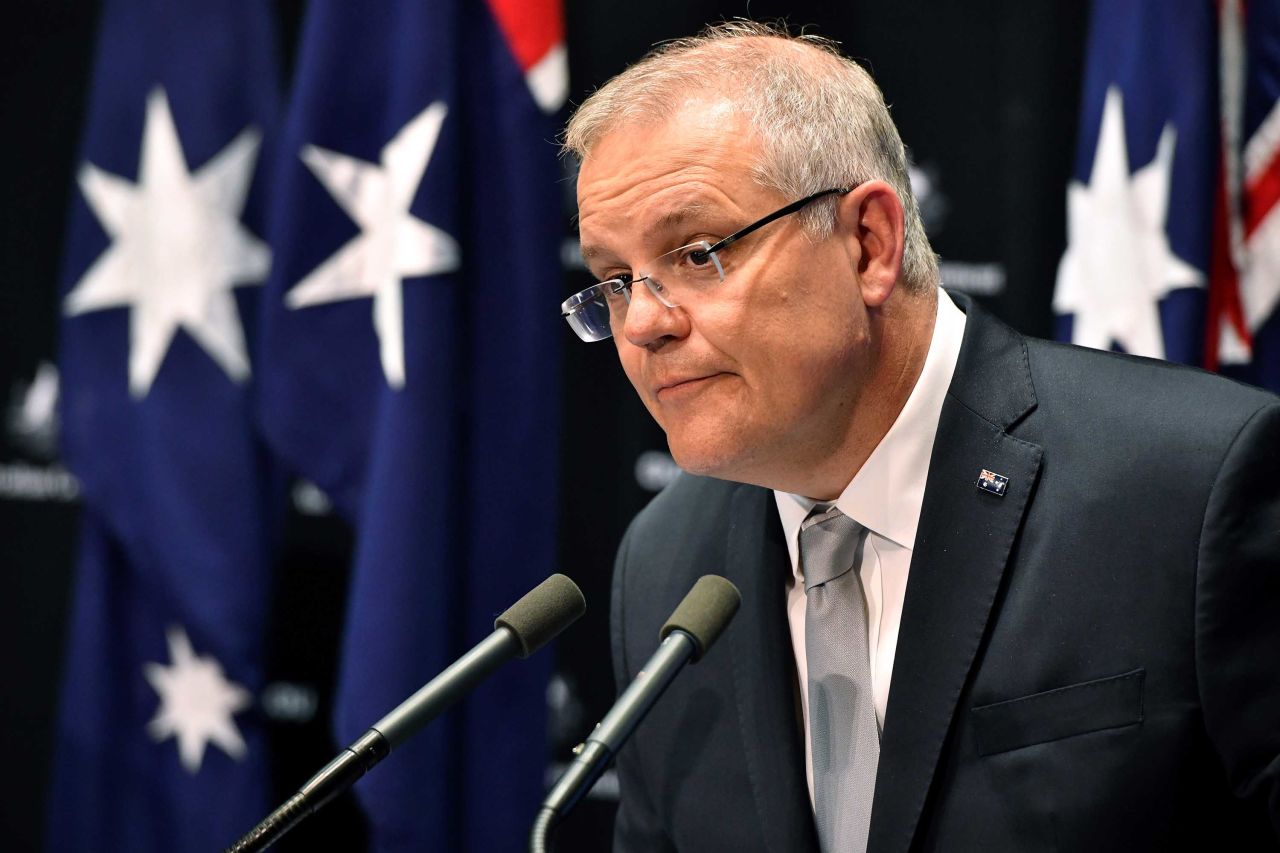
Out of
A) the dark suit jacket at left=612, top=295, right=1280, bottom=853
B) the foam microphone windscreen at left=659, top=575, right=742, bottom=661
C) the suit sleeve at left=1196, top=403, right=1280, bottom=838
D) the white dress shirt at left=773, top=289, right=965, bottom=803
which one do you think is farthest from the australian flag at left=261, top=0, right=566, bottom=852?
the suit sleeve at left=1196, top=403, right=1280, bottom=838

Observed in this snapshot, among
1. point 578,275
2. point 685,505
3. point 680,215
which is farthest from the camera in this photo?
point 578,275

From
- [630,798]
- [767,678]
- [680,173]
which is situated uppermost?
[680,173]

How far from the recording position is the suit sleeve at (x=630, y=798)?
2.35 m

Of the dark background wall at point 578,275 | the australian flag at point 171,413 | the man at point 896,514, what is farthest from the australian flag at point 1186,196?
the australian flag at point 171,413

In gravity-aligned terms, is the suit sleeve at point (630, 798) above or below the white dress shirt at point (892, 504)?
below

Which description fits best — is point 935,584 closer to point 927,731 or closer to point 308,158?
point 927,731

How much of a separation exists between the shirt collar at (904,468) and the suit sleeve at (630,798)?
0.57 meters

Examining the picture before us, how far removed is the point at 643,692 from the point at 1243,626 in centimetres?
83

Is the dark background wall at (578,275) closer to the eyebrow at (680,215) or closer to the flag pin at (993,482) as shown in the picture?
the flag pin at (993,482)

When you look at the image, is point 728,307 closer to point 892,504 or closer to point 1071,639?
point 892,504

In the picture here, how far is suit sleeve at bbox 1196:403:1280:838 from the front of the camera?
5.79ft

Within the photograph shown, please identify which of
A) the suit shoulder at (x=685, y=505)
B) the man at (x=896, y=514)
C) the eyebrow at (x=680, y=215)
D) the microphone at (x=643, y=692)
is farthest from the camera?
the suit shoulder at (x=685, y=505)

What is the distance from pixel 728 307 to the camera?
2.01 m

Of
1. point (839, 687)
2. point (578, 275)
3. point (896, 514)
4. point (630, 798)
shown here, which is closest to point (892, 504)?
point (896, 514)
